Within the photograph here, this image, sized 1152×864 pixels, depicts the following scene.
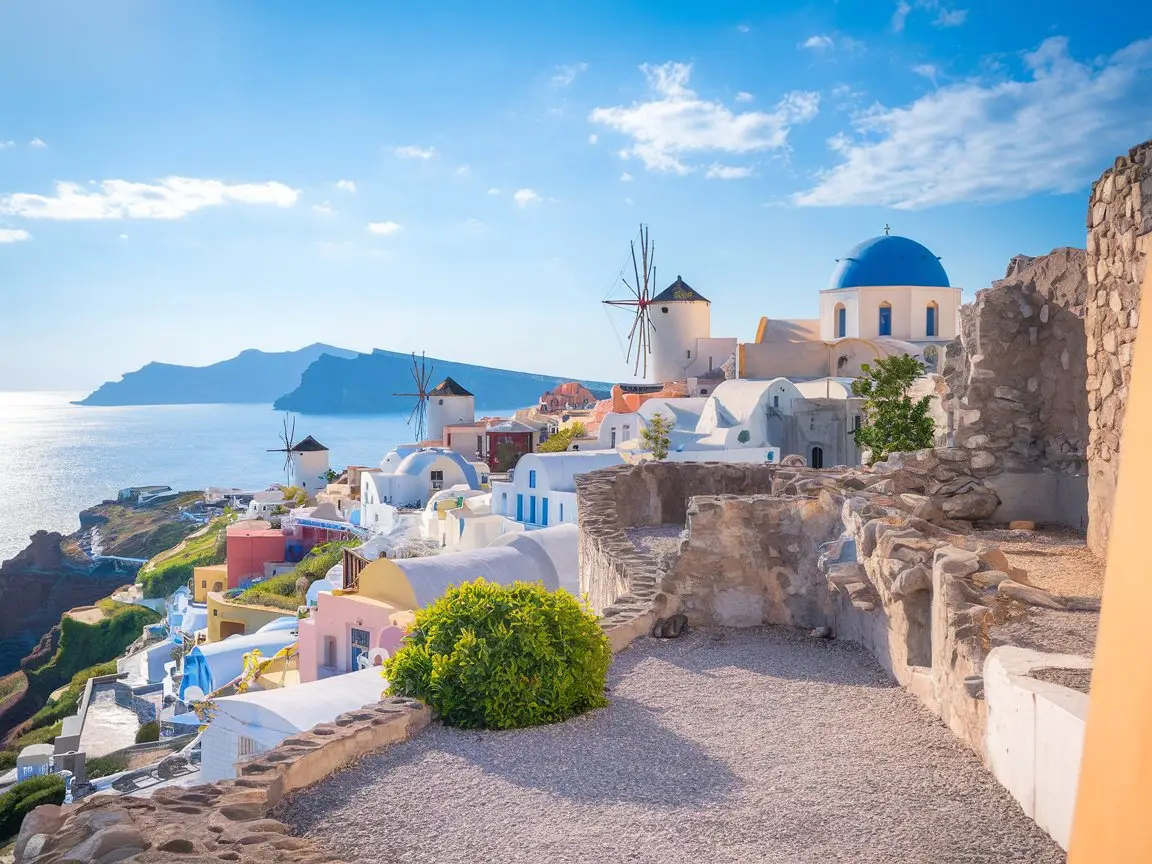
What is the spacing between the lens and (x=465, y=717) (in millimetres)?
5332

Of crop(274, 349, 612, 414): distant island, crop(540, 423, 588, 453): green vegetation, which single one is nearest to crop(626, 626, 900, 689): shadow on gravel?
crop(540, 423, 588, 453): green vegetation

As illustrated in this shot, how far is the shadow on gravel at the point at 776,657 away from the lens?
5891 mm

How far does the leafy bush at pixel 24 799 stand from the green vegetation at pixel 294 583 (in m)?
10.3

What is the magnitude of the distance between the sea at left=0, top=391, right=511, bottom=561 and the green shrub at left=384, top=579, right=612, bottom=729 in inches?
3153

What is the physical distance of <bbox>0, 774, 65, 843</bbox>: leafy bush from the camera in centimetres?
1914

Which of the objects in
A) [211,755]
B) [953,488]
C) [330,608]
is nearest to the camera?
[953,488]

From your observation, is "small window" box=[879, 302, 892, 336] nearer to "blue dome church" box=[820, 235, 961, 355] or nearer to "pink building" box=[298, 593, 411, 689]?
"blue dome church" box=[820, 235, 961, 355]

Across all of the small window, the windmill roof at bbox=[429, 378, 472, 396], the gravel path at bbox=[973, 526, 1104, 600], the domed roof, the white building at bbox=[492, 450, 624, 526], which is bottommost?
the white building at bbox=[492, 450, 624, 526]

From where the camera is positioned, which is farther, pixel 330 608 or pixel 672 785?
pixel 330 608

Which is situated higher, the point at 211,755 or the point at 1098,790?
the point at 1098,790

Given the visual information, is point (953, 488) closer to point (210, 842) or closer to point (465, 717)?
point (465, 717)

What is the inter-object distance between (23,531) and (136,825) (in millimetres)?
96473

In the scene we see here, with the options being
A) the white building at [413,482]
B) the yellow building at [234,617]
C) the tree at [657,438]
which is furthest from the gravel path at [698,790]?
the white building at [413,482]

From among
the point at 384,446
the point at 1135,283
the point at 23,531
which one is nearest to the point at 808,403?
the point at 1135,283
